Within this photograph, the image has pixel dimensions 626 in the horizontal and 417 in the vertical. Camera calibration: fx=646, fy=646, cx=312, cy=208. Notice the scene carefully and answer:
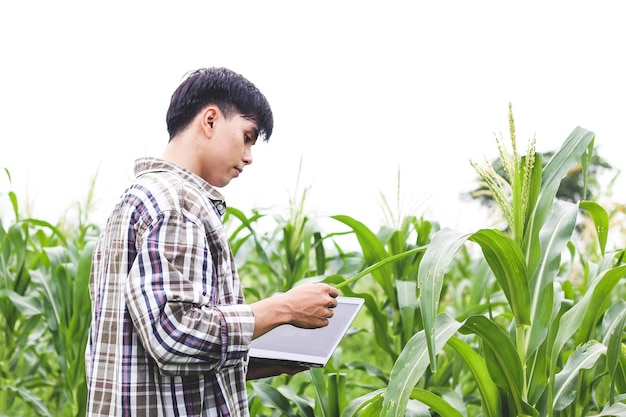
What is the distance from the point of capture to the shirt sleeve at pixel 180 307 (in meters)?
0.95

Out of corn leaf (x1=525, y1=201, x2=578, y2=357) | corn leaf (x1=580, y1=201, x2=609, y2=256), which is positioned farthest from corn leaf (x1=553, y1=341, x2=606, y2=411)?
corn leaf (x1=580, y1=201, x2=609, y2=256)

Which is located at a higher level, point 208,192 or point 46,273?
point 208,192

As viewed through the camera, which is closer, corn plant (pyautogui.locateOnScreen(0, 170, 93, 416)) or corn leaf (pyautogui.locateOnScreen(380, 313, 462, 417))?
corn leaf (pyautogui.locateOnScreen(380, 313, 462, 417))

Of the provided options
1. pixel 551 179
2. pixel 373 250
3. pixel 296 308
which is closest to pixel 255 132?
pixel 296 308

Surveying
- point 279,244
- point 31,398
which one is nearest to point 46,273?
point 31,398

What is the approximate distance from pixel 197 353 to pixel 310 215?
60.2 inches

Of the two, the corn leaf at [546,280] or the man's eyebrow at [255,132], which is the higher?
the man's eyebrow at [255,132]

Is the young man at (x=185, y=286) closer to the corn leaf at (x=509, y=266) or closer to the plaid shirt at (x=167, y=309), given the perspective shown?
the plaid shirt at (x=167, y=309)

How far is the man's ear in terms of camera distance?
1.13 metres

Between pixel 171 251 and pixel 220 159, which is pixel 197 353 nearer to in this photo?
pixel 171 251

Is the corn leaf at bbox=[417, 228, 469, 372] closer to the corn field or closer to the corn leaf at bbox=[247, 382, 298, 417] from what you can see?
the corn field

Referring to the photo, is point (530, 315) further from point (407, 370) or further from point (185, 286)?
point (185, 286)

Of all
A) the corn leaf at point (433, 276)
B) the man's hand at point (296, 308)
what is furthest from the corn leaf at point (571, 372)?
the man's hand at point (296, 308)

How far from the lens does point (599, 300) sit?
4.47ft
